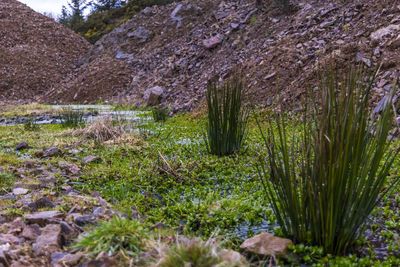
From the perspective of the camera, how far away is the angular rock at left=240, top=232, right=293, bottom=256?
9.14 ft

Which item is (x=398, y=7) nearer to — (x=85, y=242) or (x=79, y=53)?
(x=85, y=242)

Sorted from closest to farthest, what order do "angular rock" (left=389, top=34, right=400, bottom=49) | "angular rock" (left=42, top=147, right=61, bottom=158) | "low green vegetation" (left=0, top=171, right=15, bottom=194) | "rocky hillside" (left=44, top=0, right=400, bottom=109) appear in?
"low green vegetation" (left=0, top=171, right=15, bottom=194) → "angular rock" (left=42, top=147, right=61, bottom=158) → "angular rock" (left=389, top=34, right=400, bottom=49) → "rocky hillside" (left=44, top=0, right=400, bottom=109)

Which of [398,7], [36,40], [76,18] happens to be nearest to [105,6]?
[76,18]

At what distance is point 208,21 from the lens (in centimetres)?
1919

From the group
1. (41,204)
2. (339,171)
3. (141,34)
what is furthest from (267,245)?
(141,34)

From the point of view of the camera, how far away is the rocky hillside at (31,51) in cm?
2416

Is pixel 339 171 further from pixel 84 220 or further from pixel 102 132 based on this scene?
pixel 102 132

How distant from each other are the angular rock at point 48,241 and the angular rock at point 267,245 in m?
1.05

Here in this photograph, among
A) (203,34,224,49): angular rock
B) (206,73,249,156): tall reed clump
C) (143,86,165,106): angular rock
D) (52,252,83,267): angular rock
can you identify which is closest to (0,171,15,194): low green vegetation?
(52,252,83,267): angular rock

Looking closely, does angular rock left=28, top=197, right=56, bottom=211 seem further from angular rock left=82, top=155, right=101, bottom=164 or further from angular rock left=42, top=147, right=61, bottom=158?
angular rock left=42, top=147, right=61, bottom=158

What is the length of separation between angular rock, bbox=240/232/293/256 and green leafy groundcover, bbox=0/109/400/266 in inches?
2.4

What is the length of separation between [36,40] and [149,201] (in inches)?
1008

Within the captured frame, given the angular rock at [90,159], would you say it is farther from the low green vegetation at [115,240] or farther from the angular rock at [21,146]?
the low green vegetation at [115,240]

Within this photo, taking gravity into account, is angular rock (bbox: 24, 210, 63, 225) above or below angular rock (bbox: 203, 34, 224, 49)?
below
